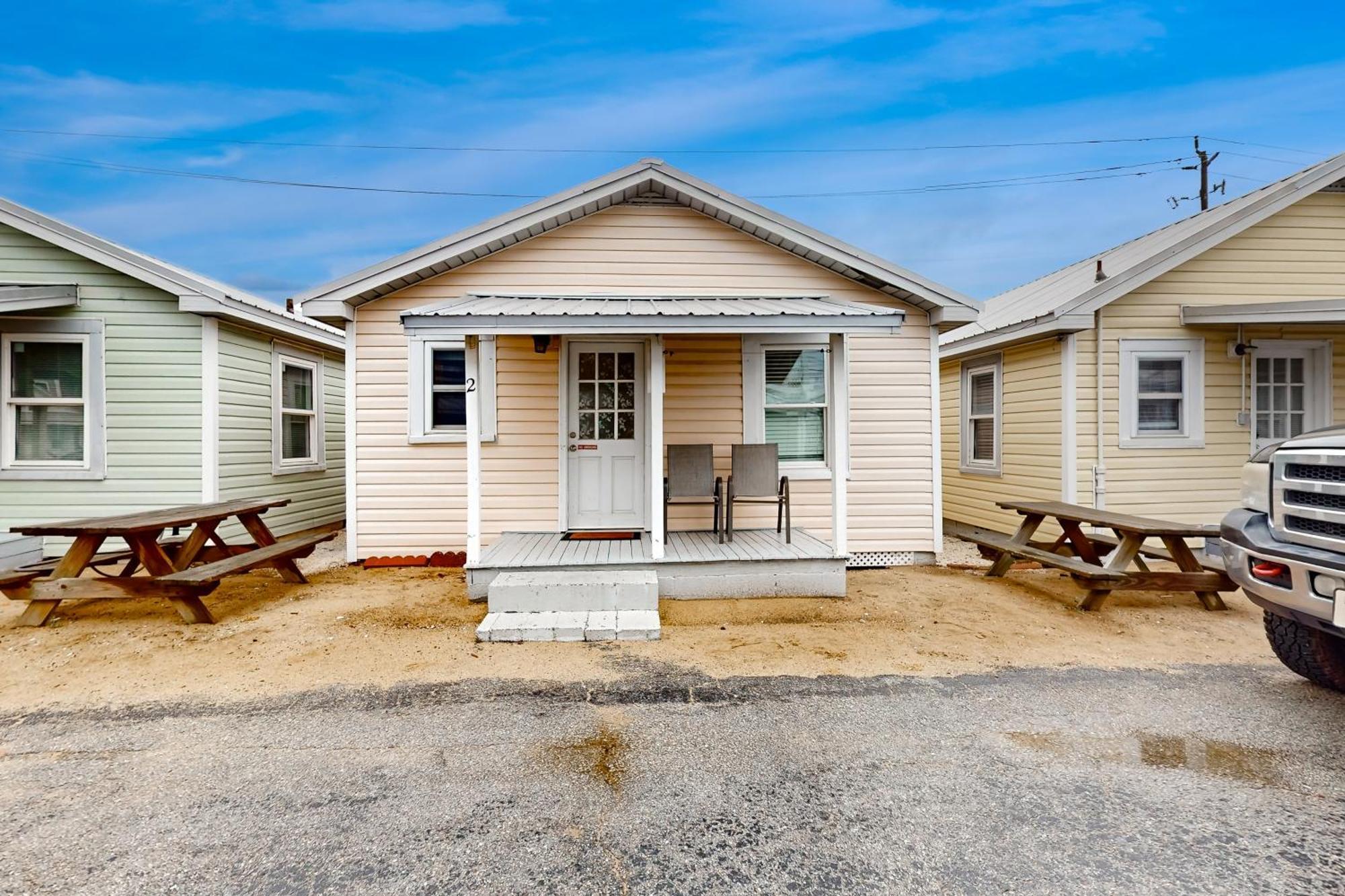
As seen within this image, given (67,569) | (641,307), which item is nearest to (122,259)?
(67,569)

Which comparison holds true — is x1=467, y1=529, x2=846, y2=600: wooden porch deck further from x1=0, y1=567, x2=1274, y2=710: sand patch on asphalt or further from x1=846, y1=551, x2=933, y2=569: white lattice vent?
x1=846, y1=551, x2=933, y2=569: white lattice vent

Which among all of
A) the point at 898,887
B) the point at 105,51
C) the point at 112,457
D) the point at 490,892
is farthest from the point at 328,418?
the point at 105,51

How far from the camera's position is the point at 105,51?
38094mm

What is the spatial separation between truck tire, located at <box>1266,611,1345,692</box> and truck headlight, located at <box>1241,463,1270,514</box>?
1.98 feet

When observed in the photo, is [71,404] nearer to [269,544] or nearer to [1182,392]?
[269,544]

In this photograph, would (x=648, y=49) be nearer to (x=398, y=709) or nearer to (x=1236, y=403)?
(x=1236, y=403)

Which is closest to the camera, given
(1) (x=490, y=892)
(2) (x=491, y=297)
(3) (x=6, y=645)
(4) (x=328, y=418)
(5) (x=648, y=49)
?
(1) (x=490, y=892)

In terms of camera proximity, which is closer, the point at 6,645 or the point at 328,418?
the point at 6,645

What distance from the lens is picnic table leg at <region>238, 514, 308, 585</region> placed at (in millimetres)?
6184

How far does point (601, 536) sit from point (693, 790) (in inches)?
175

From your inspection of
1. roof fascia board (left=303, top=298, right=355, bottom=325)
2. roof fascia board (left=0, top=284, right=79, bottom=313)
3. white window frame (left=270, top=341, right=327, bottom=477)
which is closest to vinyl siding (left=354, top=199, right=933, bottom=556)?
roof fascia board (left=303, top=298, right=355, bottom=325)

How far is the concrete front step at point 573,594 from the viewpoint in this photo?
16.6ft

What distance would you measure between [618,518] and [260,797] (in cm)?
461

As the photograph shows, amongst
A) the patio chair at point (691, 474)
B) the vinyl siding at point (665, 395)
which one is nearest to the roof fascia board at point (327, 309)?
the vinyl siding at point (665, 395)
